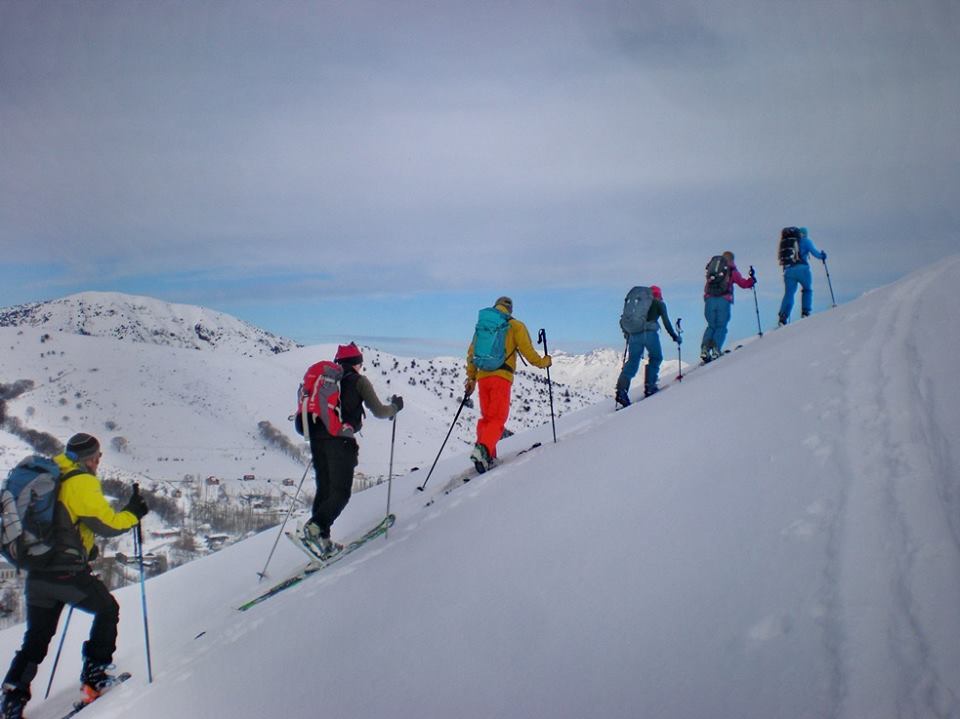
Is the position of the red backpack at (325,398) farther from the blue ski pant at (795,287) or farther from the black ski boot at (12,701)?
the blue ski pant at (795,287)

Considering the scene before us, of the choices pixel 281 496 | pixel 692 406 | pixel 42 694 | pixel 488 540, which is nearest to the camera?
pixel 488 540

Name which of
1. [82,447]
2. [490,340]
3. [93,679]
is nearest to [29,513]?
[82,447]

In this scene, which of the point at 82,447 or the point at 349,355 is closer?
the point at 82,447

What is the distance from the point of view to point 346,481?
23.2 feet

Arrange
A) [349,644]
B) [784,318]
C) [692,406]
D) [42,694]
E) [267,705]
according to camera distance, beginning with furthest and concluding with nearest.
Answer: [784,318], [42,694], [692,406], [349,644], [267,705]

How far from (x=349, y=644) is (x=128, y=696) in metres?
2.54

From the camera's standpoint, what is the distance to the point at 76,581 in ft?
18.7

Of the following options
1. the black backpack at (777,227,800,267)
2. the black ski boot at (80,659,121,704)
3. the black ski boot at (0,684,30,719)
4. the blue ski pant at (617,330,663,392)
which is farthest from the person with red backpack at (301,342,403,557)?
the black backpack at (777,227,800,267)

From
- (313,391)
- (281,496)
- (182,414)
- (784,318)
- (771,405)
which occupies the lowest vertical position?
(281,496)

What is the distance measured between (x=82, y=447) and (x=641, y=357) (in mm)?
8367

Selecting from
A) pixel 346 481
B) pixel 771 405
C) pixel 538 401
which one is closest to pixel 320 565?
pixel 346 481

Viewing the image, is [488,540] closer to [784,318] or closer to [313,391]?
[313,391]

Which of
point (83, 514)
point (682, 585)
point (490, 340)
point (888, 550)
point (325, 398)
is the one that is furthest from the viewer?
point (490, 340)

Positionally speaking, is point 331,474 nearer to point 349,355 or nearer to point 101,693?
point 349,355
